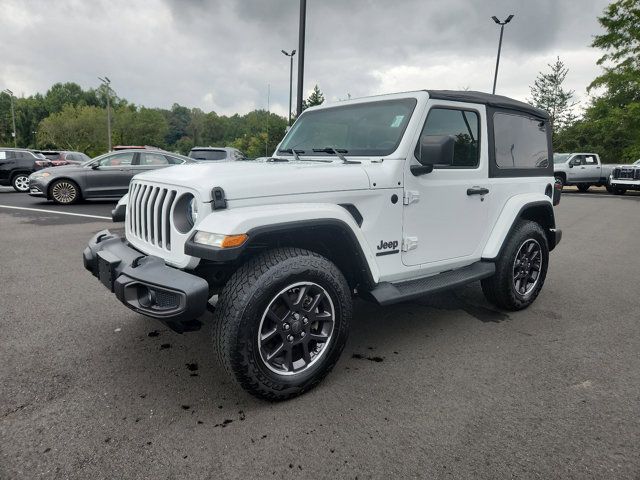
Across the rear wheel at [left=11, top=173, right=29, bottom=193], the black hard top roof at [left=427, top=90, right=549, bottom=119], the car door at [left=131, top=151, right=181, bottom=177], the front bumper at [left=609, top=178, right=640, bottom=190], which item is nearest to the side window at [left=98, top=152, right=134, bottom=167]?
the car door at [left=131, top=151, right=181, bottom=177]

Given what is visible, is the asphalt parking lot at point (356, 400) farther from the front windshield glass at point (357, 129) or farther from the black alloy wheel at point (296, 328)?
the front windshield glass at point (357, 129)

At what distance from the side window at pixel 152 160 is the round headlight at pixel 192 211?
33.6 ft

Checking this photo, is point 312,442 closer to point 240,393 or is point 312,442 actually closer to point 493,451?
point 240,393

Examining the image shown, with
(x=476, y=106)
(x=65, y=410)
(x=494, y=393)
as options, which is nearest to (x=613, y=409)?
Answer: (x=494, y=393)

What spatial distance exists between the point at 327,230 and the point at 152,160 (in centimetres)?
1074

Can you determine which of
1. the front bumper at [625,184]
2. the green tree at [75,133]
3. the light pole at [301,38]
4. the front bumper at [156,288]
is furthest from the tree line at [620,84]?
the green tree at [75,133]

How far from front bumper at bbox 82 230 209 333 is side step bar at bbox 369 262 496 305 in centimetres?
122

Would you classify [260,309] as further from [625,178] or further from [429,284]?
[625,178]

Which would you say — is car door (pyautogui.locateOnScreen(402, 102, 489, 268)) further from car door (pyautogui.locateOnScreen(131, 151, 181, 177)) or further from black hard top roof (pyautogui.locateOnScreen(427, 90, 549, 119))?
car door (pyautogui.locateOnScreen(131, 151, 181, 177))

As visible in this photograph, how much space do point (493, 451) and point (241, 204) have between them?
183 centimetres

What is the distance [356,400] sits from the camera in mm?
2715

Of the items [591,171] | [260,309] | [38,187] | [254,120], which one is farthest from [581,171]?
[254,120]

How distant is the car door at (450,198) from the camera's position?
329 centimetres

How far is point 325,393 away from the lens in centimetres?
279
